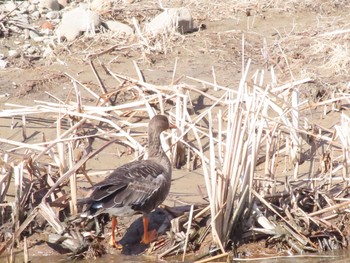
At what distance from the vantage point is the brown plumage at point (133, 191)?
891cm

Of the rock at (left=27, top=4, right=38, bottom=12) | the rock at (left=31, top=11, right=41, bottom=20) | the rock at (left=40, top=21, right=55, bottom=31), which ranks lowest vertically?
the rock at (left=40, top=21, right=55, bottom=31)

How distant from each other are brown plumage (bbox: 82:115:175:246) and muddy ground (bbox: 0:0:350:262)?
1515 millimetres

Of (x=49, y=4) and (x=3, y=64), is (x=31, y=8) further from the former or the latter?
(x=3, y=64)

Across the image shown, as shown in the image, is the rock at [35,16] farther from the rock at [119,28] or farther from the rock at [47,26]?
the rock at [119,28]

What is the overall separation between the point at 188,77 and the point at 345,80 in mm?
1894

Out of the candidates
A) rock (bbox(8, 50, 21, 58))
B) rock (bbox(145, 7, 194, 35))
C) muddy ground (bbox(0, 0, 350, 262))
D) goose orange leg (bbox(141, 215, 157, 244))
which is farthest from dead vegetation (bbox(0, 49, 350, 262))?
rock (bbox(145, 7, 194, 35))

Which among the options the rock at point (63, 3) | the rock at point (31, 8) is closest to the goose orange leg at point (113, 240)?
the rock at point (31, 8)

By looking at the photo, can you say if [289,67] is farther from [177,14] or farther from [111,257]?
[111,257]

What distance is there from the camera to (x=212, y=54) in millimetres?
12883

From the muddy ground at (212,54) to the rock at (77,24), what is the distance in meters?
0.13

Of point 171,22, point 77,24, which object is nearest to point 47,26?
point 77,24

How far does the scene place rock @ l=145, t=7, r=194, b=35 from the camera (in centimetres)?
1300

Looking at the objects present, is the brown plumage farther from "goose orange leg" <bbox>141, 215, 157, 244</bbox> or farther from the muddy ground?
the muddy ground

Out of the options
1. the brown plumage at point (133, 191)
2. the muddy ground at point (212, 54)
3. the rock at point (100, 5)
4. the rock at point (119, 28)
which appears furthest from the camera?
the rock at point (100, 5)
